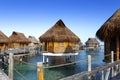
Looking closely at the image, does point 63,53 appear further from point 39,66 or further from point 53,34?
point 39,66

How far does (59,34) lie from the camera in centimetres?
2541

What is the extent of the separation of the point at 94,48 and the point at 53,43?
36.1m

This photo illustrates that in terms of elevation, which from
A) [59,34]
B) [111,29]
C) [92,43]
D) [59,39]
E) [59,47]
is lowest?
[59,47]

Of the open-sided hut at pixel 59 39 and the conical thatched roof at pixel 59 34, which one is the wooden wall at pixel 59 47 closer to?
the open-sided hut at pixel 59 39

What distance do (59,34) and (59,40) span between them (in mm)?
979

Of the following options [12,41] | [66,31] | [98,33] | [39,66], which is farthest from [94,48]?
[39,66]

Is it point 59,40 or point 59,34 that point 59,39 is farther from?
point 59,34

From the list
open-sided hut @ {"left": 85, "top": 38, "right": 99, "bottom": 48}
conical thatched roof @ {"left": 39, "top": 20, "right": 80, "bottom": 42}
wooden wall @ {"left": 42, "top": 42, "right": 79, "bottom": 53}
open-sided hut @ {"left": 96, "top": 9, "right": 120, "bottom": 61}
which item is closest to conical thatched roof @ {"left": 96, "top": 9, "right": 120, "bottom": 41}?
open-sided hut @ {"left": 96, "top": 9, "right": 120, "bottom": 61}

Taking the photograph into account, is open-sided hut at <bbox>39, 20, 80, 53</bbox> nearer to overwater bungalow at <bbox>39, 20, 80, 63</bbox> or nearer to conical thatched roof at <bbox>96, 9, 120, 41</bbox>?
overwater bungalow at <bbox>39, 20, 80, 63</bbox>

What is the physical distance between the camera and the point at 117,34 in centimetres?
1379

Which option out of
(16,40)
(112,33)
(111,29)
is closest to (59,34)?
(112,33)

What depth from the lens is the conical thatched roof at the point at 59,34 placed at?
25.0 metres

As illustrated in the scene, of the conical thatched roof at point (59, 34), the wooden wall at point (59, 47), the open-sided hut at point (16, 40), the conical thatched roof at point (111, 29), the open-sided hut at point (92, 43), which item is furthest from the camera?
the open-sided hut at point (92, 43)

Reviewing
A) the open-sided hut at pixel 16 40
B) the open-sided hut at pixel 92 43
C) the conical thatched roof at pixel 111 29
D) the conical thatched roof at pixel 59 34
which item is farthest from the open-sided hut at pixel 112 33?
the open-sided hut at pixel 92 43
